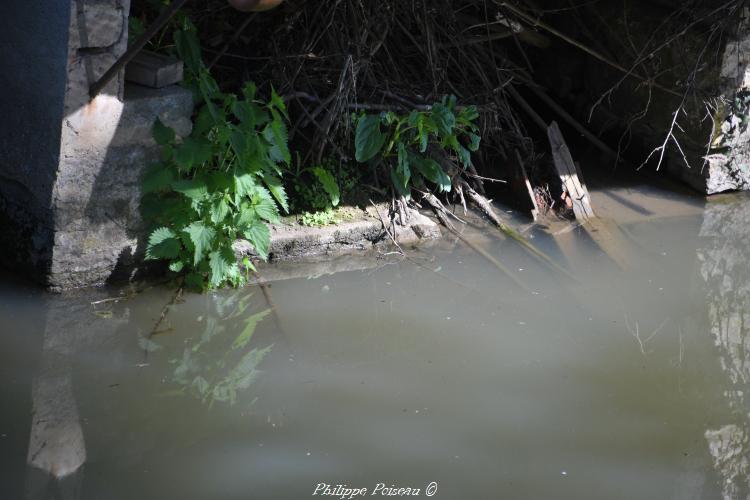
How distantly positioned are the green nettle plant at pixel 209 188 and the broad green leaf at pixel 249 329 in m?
0.27

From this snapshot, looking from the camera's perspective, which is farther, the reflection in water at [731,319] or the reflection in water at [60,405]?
the reflection in water at [731,319]

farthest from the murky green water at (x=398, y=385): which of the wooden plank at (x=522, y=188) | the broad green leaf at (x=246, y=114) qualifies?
the broad green leaf at (x=246, y=114)

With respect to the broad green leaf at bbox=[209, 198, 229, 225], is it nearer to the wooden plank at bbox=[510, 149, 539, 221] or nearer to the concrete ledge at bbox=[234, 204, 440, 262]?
the concrete ledge at bbox=[234, 204, 440, 262]

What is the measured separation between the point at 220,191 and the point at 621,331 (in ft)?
7.11

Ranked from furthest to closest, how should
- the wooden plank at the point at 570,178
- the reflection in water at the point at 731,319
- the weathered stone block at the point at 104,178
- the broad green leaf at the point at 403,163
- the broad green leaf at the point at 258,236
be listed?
the wooden plank at the point at 570,178 → the broad green leaf at the point at 403,163 → the broad green leaf at the point at 258,236 → the weathered stone block at the point at 104,178 → the reflection in water at the point at 731,319

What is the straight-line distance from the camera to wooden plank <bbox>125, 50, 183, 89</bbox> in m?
4.53

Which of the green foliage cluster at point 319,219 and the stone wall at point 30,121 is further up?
the stone wall at point 30,121

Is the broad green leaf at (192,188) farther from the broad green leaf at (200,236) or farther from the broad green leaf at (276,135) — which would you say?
the broad green leaf at (276,135)

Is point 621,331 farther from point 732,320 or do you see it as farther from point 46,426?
point 46,426

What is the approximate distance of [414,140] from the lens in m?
5.45

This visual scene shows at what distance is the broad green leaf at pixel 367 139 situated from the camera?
529 cm

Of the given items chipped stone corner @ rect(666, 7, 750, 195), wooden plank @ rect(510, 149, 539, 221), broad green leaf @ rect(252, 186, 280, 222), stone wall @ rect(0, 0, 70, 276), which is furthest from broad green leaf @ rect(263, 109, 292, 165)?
chipped stone corner @ rect(666, 7, 750, 195)

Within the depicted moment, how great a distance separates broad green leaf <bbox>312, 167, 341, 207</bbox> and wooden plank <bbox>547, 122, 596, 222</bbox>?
169 cm

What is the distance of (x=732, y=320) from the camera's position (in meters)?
4.82
